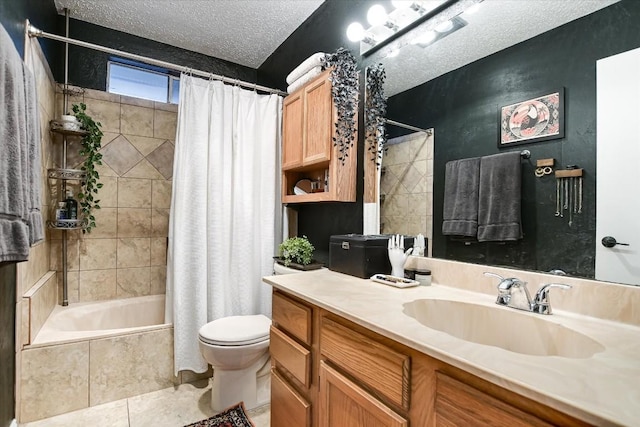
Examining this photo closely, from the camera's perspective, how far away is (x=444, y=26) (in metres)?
1.48

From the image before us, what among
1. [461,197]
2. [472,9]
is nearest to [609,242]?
[461,197]

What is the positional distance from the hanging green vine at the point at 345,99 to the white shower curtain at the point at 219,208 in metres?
0.76

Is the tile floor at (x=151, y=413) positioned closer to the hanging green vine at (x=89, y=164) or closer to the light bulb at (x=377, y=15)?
the hanging green vine at (x=89, y=164)

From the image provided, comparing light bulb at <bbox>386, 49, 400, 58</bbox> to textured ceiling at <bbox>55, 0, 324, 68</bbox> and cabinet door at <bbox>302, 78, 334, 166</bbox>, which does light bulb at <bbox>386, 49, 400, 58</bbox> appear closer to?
cabinet door at <bbox>302, 78, 334, 166</bbox>

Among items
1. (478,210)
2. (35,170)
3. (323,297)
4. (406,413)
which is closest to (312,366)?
(323,297)

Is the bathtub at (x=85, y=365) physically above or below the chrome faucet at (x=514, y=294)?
below

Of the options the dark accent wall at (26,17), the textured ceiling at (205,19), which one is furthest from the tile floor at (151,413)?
the textured ceiling at (205,19)

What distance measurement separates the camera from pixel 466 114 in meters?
1.38

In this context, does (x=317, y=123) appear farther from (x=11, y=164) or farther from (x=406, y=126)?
(x=11, y=164)

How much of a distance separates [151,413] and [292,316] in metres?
1.25

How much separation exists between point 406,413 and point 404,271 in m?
0.76

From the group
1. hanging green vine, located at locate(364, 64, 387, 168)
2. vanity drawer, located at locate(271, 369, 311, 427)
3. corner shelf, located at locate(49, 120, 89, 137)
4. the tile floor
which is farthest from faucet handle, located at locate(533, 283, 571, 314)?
corner shelf, located at locate(49, 120, 89, 137)

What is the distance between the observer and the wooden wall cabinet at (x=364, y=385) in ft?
2.12

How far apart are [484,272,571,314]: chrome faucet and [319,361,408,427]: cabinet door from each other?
534 mm
